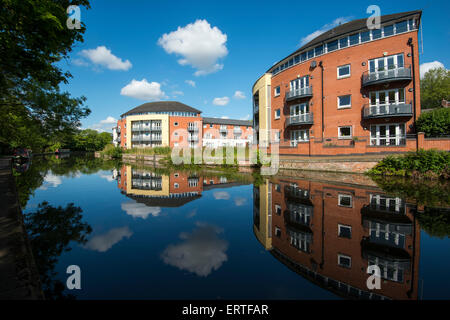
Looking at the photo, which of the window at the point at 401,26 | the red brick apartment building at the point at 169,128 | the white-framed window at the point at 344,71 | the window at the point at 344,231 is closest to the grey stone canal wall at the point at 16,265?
the window at the point at 344,231

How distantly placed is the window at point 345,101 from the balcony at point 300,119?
110 inches

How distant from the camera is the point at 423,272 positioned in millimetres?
3209

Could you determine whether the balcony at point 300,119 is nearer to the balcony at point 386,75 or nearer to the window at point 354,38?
the balcony at point 386,75

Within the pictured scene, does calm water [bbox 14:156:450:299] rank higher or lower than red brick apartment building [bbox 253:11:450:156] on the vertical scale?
lower

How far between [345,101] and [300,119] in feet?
14.4

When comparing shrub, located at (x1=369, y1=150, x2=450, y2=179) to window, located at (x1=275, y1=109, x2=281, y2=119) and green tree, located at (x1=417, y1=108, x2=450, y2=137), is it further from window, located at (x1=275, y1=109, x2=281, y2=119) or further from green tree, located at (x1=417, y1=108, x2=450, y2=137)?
window, located at (x1=275, y1=109, x2=281, y2=119)

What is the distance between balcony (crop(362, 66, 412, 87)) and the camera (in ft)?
53.2

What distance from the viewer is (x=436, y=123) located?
14172 mm

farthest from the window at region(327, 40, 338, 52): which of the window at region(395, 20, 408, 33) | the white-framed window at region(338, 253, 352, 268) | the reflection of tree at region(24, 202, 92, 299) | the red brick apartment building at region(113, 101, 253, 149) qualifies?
the red brick apartment building at region(113, 101, 253, 149)

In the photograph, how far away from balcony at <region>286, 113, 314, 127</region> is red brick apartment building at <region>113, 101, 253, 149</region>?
29748 mm

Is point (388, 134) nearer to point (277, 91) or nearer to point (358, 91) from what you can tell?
point (358, 91)

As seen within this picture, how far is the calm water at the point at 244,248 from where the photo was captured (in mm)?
2854
